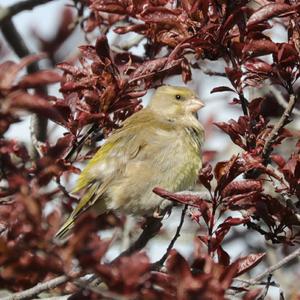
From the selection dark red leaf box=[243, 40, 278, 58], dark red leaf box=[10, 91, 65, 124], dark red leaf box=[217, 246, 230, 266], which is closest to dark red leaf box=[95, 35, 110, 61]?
dark red leaf box=[243, 40, 278, 58]

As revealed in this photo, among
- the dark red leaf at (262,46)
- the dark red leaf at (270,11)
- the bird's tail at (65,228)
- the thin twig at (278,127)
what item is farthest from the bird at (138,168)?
the dark red leaf at (270,11)

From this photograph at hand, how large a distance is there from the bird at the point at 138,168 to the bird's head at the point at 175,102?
1.55 ft

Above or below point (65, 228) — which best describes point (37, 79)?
above

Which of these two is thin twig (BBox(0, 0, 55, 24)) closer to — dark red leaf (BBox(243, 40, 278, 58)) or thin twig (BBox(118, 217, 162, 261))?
thin twig (BBox(118, 217, 162, 261))

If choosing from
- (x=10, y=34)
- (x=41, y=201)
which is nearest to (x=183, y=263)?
(x=41, y=201)

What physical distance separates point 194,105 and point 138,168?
0.98 metres

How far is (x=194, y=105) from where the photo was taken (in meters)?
6.64

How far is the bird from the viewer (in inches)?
229

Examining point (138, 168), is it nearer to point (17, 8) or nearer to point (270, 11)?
point (17, 8)

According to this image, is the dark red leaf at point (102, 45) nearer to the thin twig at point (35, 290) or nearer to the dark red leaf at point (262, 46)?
the dark red leaf at point (262, 46)

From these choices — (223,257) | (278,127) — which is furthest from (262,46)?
(223,257)

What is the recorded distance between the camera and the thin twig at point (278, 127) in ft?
13.9

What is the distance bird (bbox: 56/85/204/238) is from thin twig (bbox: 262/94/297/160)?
4.90 ft

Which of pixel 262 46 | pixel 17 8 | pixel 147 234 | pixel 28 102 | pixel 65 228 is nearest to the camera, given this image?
pixel 28 102
